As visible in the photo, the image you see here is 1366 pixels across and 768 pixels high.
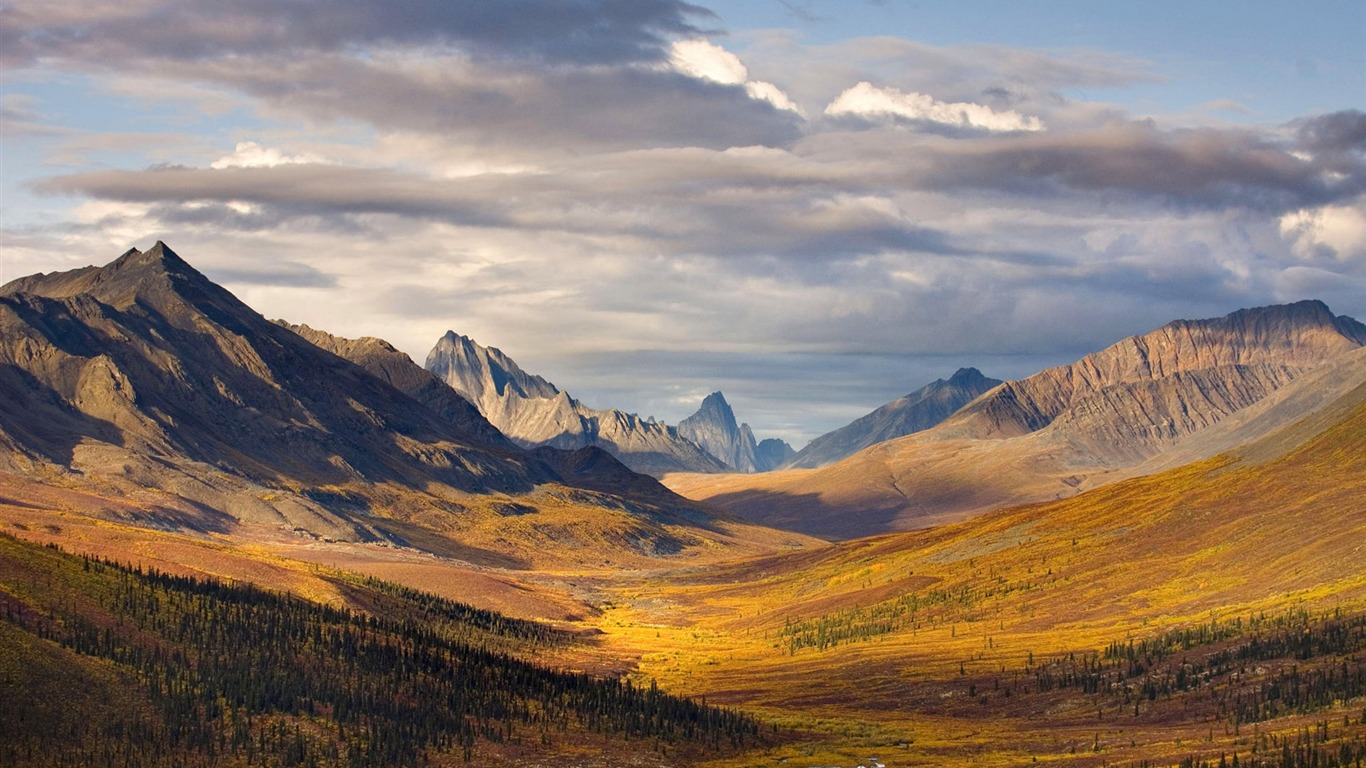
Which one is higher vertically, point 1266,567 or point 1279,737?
point 1266,567

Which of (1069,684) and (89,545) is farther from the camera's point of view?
(89,545)

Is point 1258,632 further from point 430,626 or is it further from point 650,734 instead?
point 430,626

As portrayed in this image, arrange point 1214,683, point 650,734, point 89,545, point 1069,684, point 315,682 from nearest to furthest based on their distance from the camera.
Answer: point 315,682 → point 650,734 → point 1214,683 → point 1069,684 → point 89,545

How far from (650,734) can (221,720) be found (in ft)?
125

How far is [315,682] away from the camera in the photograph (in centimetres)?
11494

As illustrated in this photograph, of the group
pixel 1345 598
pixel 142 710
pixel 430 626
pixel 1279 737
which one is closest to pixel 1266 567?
pixel 1345 598

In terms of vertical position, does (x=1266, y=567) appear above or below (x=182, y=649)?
above

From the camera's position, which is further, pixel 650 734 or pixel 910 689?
pixel 910 689

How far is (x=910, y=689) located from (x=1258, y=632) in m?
37.2

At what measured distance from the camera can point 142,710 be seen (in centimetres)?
10050

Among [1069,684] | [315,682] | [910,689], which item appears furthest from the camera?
[910,689]

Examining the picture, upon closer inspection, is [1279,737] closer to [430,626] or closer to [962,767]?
[962,767]

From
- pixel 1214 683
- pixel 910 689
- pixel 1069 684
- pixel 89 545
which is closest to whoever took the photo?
pixel 1214 683

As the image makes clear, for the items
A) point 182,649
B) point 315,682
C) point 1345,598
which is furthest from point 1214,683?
point 182,649
